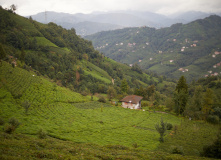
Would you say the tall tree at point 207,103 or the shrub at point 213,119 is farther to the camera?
the tall tree at point 207,103

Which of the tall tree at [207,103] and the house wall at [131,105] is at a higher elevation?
the tall tree at [207,103]

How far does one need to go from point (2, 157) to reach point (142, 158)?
18.2 m

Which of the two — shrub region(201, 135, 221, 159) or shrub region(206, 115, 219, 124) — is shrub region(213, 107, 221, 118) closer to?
shrub region(206, 115, 219, 124)

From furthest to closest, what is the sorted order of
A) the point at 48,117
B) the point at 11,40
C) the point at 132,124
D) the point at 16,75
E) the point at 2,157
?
the point at 11,40
the point at 16,75
the point at 132,124
the point at 48,117
the point at 2,157

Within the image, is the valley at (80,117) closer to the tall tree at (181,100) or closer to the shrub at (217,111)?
the tall tree at (181,100)

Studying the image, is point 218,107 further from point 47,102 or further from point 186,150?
point 47,102

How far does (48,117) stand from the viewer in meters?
44.0

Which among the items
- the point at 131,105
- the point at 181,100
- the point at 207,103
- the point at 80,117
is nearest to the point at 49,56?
the point at 131,105

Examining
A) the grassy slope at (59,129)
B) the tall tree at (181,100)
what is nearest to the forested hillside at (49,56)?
the grassy slope at (59,129)

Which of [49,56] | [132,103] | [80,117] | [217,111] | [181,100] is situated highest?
[49,56]

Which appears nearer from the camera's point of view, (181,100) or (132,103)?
(181,100)

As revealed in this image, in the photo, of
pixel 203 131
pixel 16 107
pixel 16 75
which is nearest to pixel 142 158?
pixel 203 131

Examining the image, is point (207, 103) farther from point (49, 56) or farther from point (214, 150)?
point (49, 56)

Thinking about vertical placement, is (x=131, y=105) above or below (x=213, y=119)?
below
